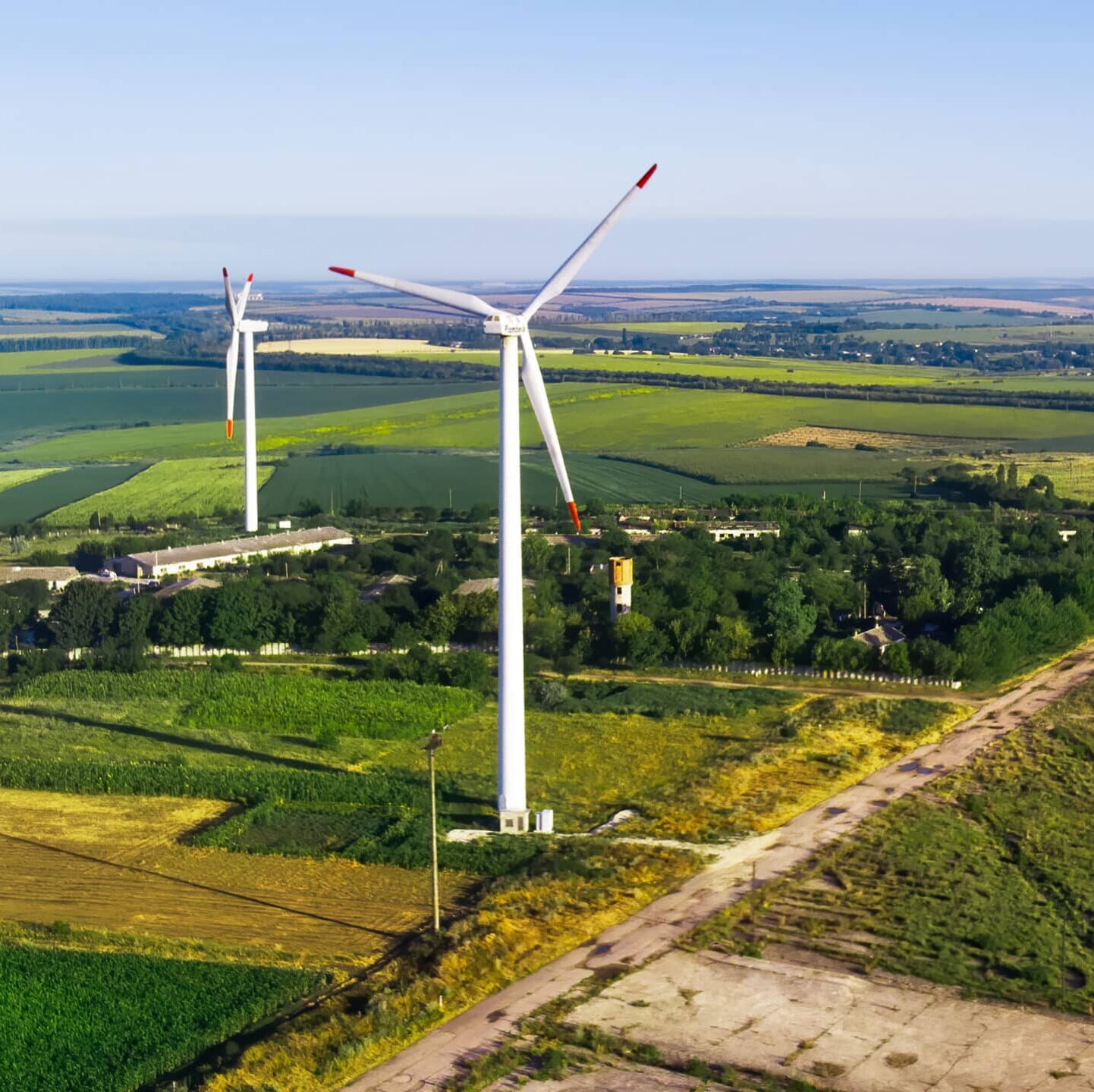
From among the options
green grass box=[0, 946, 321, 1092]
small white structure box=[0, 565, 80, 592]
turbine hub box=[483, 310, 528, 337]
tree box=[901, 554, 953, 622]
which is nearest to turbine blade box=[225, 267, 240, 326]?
small white structure box=[0, 565, 80, 592]

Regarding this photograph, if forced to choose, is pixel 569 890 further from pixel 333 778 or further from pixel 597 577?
pixel 597 577

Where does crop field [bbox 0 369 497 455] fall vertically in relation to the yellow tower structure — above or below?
above

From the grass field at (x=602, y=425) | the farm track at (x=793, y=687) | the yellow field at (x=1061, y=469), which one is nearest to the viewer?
the farm track at (x=793, y=687)

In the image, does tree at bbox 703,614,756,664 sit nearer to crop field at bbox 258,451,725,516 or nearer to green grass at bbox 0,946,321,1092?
green grass at bbox 0,946,321,1092

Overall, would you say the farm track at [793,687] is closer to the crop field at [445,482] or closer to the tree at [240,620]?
the tree at [240,620]

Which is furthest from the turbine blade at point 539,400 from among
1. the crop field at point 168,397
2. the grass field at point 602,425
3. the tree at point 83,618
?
the crop field at point 168,397

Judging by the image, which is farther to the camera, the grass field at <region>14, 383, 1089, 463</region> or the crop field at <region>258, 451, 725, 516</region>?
the grass field at <region>14, 383, 1089, 463</region>

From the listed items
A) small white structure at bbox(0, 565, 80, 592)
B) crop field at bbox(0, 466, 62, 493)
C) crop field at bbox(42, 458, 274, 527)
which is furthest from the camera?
crop field at bbox(0, 466, 62, 493)
